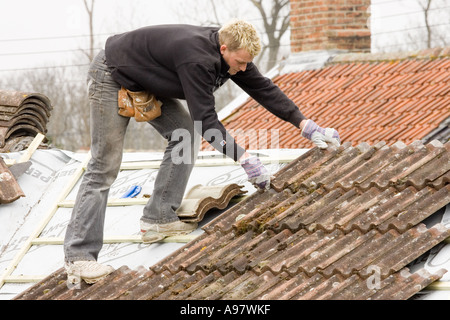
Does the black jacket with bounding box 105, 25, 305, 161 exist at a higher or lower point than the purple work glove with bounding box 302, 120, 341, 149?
higher

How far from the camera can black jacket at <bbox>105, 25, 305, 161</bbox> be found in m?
4.85

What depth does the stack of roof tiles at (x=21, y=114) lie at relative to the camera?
8.89 m

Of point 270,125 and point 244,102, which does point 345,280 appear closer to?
point 270,125

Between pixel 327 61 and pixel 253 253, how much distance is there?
32.6 feet

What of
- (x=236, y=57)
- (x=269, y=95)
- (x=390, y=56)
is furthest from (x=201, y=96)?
(x=390, y=56)

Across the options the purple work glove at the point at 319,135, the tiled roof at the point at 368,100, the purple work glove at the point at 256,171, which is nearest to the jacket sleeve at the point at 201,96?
the purple work glove at the point at 256,171

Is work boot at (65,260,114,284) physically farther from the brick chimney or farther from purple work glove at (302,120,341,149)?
the brick chimney

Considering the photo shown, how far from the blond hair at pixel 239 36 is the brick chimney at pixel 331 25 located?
31.4 ft

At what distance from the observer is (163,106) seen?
17.9ft

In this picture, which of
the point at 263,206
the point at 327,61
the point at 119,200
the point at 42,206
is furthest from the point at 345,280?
the point at 327,61

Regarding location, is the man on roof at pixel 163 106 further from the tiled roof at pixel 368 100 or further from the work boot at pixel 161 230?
the tiled roof at pixel 368 100

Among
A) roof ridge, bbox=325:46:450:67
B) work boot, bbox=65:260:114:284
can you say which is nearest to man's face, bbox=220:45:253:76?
work boot, bbox=65:260:114:284

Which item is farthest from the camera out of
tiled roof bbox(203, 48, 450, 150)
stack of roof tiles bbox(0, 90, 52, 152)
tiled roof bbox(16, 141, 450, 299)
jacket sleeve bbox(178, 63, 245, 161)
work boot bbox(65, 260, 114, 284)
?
tiled roof bbox(203, 48, 450, 150)

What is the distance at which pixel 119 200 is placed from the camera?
6500 mm
